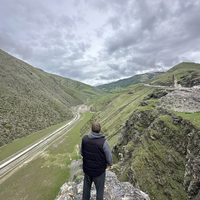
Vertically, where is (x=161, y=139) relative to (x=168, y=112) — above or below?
below

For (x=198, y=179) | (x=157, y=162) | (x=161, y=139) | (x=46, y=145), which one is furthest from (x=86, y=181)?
(x=46, y=145)

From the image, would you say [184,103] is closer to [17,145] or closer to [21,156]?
[21,156]

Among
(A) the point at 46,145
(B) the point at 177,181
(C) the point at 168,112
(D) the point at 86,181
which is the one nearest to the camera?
(D) the point at 86,181

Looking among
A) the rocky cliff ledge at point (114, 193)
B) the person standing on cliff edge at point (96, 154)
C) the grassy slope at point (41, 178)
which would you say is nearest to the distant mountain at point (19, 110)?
the grassy slope at point (41, 178)

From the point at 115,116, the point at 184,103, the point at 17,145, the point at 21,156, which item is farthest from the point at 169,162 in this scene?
the point at 17,145

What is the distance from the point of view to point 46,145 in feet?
219

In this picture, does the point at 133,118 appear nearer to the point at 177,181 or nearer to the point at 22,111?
the point at 177,181

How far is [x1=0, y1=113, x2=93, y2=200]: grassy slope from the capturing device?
109 ft

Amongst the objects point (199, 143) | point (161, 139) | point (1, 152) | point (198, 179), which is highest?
point (199, 143)

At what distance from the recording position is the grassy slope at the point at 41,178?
33094 millimetres

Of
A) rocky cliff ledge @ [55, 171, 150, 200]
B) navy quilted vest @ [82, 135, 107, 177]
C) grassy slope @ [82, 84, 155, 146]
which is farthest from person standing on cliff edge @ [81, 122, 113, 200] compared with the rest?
grassy slope @ [82, 84, 155, 146]

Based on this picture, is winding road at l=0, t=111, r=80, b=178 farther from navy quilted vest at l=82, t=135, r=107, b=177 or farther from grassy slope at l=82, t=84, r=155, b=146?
navy quilted vest at l=82, t=135, r=107, b=177

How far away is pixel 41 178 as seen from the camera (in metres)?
38.9

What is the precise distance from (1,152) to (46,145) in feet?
77.3
